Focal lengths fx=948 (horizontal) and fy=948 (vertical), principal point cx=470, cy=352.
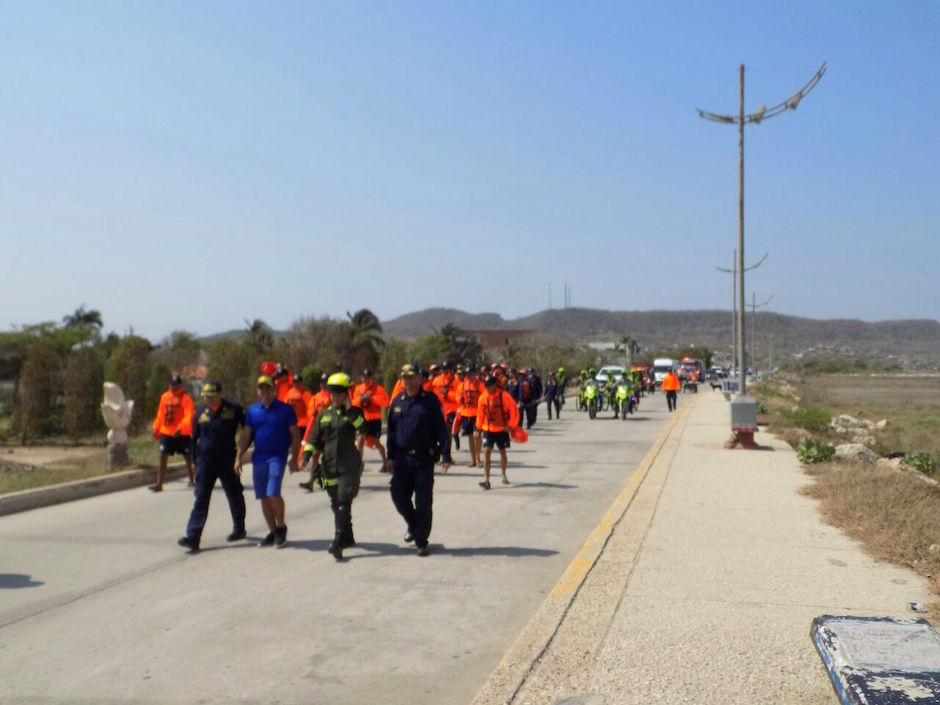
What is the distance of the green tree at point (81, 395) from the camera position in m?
27.9

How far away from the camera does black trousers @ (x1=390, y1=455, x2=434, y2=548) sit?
8.94 metres

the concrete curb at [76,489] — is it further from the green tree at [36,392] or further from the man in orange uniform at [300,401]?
the green tree at [36,392]

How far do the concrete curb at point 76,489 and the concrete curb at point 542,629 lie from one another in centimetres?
738

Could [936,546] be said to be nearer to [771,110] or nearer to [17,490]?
[17,490]

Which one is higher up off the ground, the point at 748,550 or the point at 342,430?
the point at 342,430

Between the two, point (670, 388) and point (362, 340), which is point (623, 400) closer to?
point (670, 388)

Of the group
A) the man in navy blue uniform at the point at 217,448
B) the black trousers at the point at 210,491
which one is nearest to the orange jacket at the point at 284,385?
the man in navy blue uniform at the point at 217,448

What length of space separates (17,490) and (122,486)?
6.29 ft

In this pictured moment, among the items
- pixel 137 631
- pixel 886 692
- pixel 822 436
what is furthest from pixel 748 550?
pixel 822 436

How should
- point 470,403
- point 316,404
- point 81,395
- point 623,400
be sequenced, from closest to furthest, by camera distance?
point 316,404
point 470,403
point 81,395
point 623,400

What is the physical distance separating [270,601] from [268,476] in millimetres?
2297

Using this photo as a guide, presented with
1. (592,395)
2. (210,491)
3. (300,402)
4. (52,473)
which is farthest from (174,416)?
(592,395)

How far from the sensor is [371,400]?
15.5 m

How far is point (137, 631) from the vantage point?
653cm
